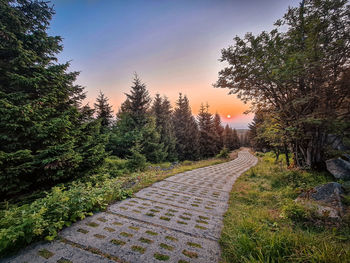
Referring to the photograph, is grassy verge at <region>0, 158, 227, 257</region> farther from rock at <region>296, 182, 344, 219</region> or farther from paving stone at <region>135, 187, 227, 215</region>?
rock at <region>296, 182, 344, 219</region>

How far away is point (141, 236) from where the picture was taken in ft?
7.14

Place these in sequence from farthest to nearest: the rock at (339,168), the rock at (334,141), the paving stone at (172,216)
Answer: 1. the rock at (334,141)
2. the rock at (339,168)
3. the paving stone at (172,216)

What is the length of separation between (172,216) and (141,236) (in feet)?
2.86

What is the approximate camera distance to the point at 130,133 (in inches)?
430

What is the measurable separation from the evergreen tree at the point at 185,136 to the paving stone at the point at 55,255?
1536cm

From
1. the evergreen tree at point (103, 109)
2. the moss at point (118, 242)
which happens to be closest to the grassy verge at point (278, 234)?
the moss at point (118, 242)

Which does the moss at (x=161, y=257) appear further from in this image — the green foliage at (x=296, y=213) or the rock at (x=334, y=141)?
the rock at (x=334, y=141)

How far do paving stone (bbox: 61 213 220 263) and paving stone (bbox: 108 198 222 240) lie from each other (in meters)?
0.18

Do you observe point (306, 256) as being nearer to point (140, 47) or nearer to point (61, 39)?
point (61, 39)

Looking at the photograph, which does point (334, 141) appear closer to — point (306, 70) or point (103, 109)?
point (306, 70)

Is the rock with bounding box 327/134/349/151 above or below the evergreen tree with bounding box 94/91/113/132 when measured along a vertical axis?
below

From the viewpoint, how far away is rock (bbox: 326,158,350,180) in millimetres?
4673

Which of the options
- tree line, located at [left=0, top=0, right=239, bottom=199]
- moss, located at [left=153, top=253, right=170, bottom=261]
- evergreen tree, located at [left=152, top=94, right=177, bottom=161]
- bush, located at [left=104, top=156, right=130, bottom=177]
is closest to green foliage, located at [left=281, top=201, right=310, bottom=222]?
moss, located at [left=153, top=253, right=170, bottom=261]

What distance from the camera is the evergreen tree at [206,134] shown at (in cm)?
2042
